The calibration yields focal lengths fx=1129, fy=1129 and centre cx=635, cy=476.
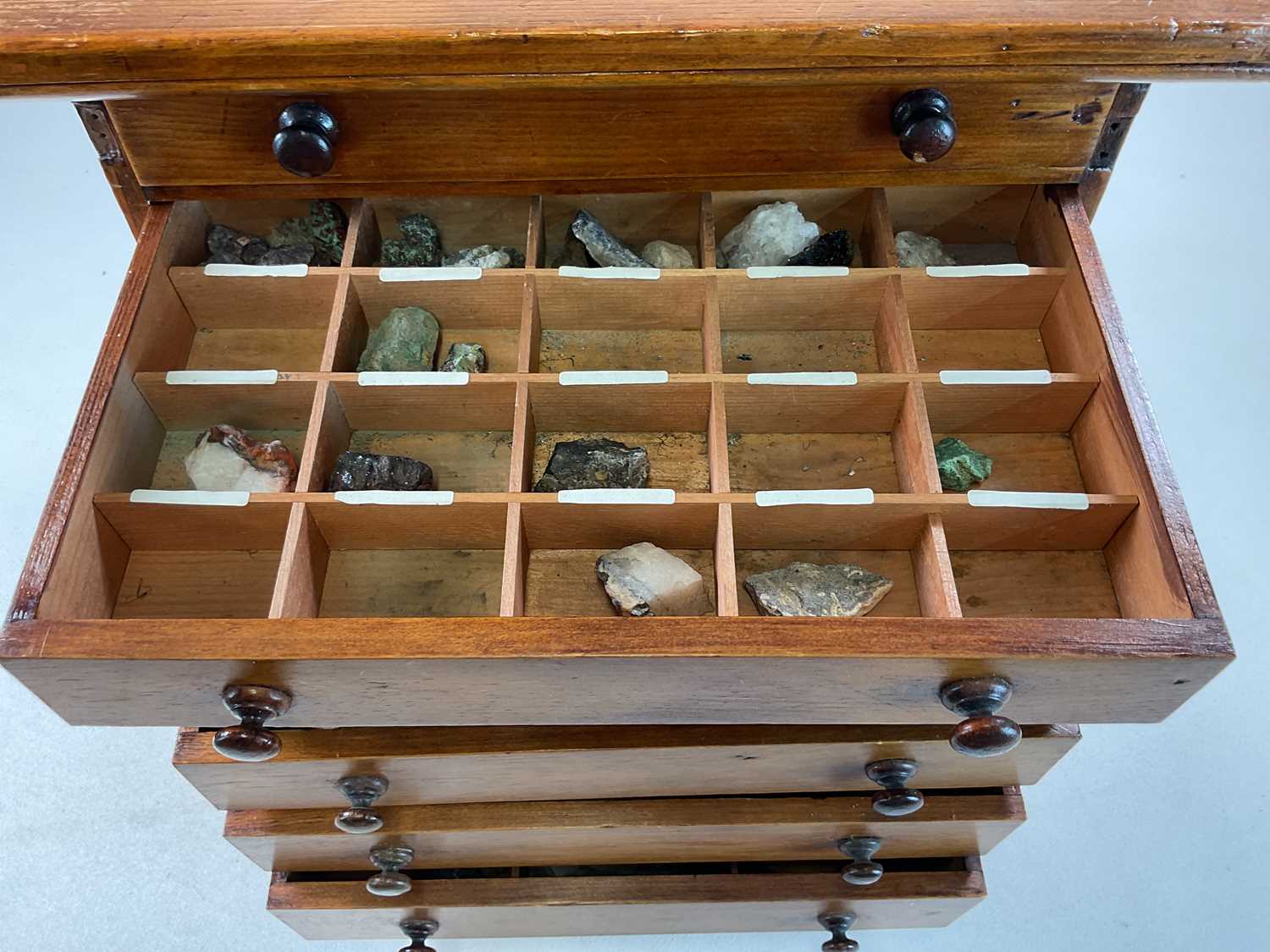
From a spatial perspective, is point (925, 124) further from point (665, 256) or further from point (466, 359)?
point (466, 359)

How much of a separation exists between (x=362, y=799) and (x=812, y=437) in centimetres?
50

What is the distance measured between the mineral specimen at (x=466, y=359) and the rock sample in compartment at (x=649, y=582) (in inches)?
8.6

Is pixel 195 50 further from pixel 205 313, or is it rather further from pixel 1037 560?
pixel 1037 560

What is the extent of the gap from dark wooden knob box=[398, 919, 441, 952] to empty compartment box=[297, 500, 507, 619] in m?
0.46

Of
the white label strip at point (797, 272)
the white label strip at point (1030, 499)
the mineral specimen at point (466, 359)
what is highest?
the white label strip at point (797, 272)

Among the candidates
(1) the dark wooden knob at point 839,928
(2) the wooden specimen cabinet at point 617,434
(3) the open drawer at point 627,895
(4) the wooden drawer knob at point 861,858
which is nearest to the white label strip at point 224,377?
(2) the wooden specimen cabinet at point 617,434

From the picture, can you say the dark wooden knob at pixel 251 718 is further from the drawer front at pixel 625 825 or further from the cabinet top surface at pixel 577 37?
the cabinet top surface at pixel 577 37

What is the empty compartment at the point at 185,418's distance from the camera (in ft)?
3.07

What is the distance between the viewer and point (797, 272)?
978 millimetres

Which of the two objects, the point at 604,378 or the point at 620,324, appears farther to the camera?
the point at 620,324

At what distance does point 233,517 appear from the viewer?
89cm

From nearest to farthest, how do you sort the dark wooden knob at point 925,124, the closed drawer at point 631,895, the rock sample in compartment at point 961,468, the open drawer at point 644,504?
the open drawer at point 644,504, the dark wooden knob at point 925,124, the rock sample in compartment at point 961,468, the closed drawer at point 631,895

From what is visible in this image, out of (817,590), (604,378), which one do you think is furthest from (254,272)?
(817,590)

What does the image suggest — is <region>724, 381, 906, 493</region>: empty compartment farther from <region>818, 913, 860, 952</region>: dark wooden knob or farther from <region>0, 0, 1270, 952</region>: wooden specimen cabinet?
<region>818, 913, 860, 952</region>: dark wooden knob
